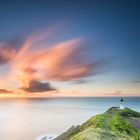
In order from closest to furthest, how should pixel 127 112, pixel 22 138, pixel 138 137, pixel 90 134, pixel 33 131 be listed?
pixel 90 134 < pixel 138 137 < pixel 127 112 < pixel 22 138 < pixel 33 131

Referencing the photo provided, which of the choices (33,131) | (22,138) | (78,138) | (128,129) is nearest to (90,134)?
(78,138)

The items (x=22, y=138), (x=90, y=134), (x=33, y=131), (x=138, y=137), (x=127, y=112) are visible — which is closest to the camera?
(x=90, y=134)

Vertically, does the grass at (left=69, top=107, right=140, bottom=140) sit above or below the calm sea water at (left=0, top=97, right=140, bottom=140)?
above

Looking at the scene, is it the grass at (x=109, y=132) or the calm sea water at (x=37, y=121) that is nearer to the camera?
the grass at (x=109, y=132)

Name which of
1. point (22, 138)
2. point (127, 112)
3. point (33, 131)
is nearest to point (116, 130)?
point (127, 112)

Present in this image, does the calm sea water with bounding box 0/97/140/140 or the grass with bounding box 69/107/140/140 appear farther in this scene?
the calm sea water with bounding box 0/97/140/140

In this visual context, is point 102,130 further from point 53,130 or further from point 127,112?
point 53,130

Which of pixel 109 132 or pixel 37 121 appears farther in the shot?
pixel 37 121

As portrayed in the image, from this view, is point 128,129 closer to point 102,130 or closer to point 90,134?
point 102,130

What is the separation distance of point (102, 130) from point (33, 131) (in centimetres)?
1279

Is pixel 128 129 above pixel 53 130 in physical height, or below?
above

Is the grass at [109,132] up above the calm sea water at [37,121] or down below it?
above

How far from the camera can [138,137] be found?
4965mm

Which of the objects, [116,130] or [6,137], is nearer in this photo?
[116,130]
